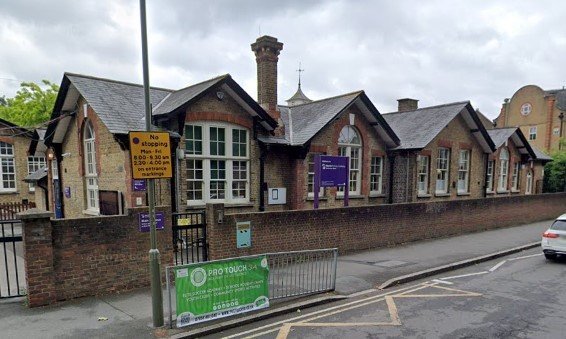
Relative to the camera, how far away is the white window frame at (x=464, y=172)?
72.8 ft

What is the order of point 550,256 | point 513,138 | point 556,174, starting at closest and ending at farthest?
point 550,256 < point 513,138 < point 556,174

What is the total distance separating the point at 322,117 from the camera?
16734mm


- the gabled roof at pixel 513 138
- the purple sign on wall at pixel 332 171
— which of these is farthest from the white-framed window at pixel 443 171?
the purple sign on wall at pixel 332 171

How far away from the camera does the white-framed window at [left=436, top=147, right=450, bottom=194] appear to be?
21.1m

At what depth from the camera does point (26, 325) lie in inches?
246

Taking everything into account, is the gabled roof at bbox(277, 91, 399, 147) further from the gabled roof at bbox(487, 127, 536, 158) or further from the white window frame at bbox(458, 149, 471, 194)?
the gabled roof at bbox(487, 127, 536, 158)

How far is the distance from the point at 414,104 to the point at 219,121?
1873 centimetres

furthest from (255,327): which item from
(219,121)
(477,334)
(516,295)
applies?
(219,121)

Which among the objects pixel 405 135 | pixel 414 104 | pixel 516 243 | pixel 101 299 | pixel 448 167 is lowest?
pixel 516 243

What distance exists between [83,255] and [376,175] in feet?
49.4

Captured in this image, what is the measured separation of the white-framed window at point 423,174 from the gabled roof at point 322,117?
227cm

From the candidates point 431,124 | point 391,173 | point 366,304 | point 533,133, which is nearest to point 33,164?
point 391,173

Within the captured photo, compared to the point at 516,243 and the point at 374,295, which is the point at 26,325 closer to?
the point at 374,295

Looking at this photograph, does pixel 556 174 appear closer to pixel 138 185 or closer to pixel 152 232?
pixel 138 185
